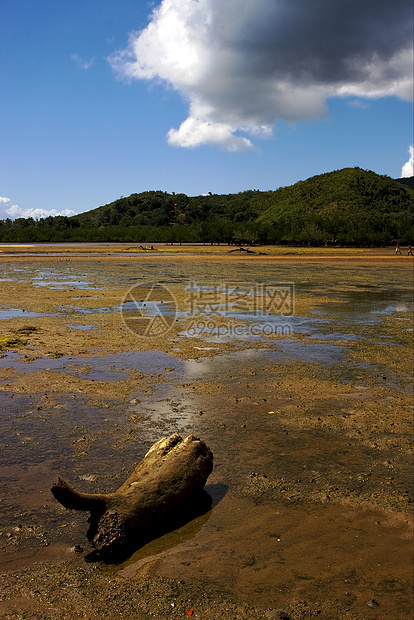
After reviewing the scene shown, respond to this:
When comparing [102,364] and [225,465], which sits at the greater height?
[102,364]

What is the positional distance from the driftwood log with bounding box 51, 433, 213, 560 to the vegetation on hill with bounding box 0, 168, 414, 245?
7324cm

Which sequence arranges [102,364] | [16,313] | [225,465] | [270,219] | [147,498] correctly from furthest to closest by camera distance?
[270,219] → [16,313] → [102,364] → [225,465] → [147,498]

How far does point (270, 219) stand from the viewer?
381 ft

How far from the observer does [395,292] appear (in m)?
22.3

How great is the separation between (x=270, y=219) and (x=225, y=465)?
114 metres

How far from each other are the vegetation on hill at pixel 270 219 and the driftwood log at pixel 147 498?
73.2m

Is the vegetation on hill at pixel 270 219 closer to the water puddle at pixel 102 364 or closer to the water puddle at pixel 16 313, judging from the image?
the water puddle at pixel 16 313

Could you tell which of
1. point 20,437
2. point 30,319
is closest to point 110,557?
point 20,437

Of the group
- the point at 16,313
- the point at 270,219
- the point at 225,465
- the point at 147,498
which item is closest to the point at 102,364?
the point at 225,465

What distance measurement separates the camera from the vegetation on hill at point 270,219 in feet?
260

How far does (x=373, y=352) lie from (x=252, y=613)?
295 inches

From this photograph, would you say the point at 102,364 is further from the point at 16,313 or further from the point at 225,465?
the point at 16,313

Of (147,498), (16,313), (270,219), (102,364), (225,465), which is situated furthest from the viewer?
(270,219)

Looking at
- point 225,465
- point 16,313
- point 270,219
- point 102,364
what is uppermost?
→ point 270,219
